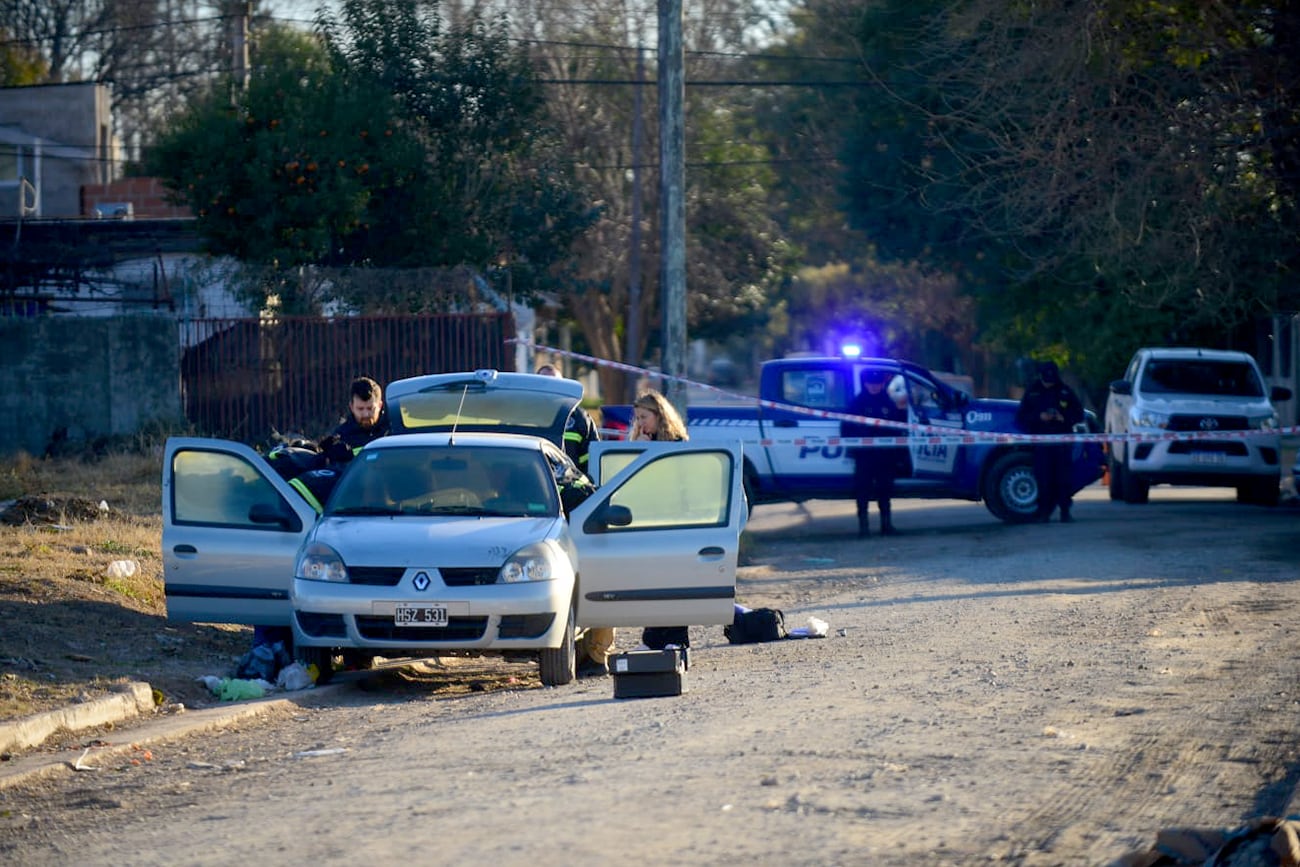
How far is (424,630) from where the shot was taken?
9.34 metres

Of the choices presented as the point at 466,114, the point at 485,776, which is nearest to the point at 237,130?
the point at 466,114

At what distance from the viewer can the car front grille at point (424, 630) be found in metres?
9.34

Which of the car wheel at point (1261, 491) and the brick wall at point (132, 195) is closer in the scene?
the car wheel at point (1261, 491)

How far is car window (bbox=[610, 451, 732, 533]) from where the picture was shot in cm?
1027

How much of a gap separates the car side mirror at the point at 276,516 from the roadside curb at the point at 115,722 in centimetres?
107

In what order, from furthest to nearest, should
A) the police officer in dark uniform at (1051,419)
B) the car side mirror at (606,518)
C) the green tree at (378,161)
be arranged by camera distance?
the green tree at (378,161) → the police officer in dark uniform at (1051,419) → the car side mirror at (606,518)

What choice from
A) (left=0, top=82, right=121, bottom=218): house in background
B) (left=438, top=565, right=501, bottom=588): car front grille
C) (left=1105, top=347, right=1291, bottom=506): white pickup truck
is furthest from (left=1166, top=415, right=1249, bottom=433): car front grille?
(left=0, top=82, right=121, bottom=218): house in background

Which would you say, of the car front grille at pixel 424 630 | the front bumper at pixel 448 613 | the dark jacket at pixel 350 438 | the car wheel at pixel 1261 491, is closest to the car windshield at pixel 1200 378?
the car wheel at pixel 1261 491

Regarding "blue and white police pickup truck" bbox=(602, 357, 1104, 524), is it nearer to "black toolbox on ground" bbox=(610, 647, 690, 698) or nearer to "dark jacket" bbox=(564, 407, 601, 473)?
"dark jacket" bbox=(564, 407, 601, 473)

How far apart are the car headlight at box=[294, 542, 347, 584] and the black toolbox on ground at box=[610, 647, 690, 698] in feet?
5.59

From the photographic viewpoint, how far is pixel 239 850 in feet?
19.6

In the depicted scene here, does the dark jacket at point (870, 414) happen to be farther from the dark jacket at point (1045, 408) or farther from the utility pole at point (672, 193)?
the utility pole at point (672, 193)

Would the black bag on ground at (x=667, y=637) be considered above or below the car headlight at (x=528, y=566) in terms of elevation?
below

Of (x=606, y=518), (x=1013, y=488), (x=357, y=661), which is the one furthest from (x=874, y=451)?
(x=357, y=661)
